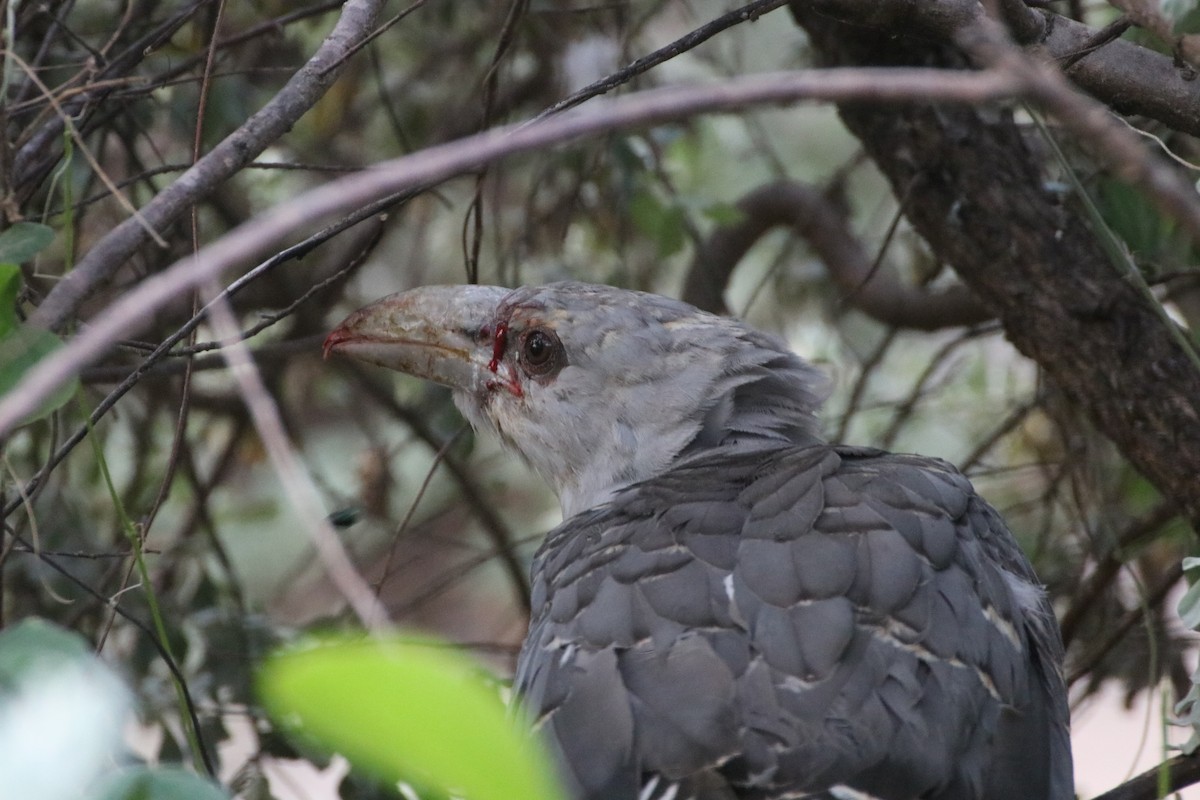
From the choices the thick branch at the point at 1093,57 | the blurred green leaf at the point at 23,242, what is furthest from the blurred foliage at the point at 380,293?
the thick branch at the point at 1093,57

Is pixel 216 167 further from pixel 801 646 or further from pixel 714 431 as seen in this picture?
pixel 714 431

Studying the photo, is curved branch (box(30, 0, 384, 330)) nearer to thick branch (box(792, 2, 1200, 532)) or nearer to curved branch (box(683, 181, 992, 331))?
thick branch (box(792, 2, 1200, 532))

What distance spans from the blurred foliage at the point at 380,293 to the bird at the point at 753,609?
0.50 meters

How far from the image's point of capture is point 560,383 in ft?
10.8

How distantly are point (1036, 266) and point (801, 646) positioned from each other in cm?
152

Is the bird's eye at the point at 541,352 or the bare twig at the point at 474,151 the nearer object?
the bare twig at the point at 474,151

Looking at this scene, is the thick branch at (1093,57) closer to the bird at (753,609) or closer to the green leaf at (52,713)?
the bird at (753,609)

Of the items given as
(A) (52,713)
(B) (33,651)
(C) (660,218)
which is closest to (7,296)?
(B) (33,651)

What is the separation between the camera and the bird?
6.71ft

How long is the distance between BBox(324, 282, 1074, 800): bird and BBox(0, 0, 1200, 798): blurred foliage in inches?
19.6

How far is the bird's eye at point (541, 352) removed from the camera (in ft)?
10.7

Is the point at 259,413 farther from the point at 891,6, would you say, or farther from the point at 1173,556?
the point at 1173,556

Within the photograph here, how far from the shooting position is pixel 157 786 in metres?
1.26

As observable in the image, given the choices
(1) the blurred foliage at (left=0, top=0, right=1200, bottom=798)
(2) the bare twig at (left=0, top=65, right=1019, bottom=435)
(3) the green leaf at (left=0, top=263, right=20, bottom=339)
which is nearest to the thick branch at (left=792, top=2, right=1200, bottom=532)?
(1) the blurred foliage at (left=0, top=0, right=1200, bottom=798)
